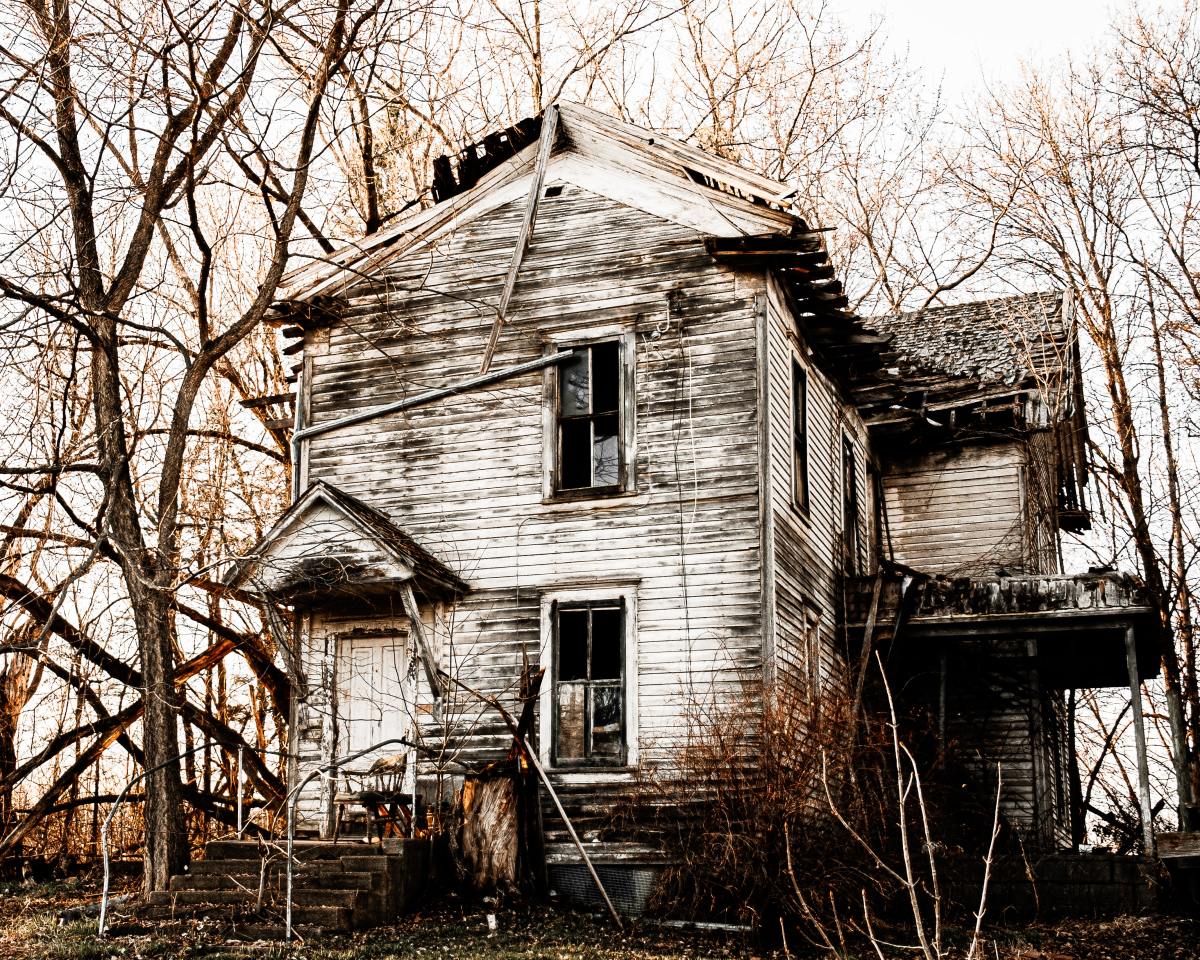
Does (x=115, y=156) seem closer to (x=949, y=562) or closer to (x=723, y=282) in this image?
(x=723, y=282)

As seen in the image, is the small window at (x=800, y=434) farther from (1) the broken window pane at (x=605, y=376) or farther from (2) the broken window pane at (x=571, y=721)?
(2) the broken window pane at (x=571, y=721)

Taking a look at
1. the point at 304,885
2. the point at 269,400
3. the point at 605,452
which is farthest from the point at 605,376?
the point at 304,885

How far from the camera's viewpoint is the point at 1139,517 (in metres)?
23.5

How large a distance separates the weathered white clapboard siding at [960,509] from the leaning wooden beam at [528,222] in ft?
27.5

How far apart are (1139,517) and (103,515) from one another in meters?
17.7

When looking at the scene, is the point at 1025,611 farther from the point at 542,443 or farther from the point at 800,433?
the point at 542,443

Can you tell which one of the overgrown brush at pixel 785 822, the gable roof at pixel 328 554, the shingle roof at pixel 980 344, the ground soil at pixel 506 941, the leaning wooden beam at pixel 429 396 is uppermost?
the shingle roof at pixel 980 344

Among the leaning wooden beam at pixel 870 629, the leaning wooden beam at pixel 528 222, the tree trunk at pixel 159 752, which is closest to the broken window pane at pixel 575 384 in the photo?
the leaning wooden beam at pixel 528 222

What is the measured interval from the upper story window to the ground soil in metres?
4.93

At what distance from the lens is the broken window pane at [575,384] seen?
1560 centimetres

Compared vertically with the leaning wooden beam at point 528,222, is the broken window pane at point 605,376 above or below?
below

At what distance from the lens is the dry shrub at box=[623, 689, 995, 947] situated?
459 inches

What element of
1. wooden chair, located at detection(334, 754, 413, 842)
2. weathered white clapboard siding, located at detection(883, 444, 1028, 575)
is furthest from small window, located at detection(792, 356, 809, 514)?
wooden chair, located at detection(334, 754, 413, 842)

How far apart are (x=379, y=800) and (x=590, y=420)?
16.5 ft
